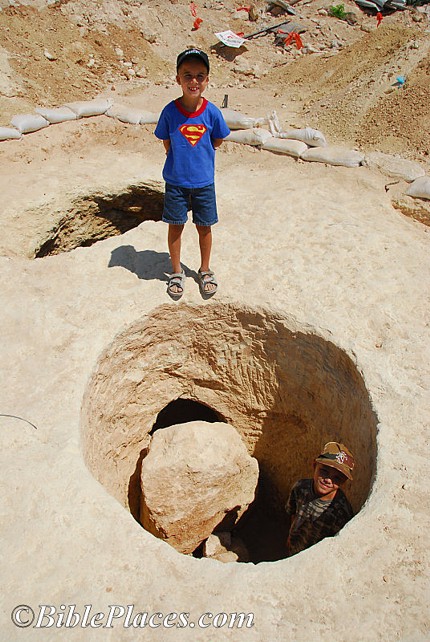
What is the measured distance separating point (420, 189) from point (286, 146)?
6.80 feet

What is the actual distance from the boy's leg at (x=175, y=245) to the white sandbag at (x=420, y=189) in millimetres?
3575

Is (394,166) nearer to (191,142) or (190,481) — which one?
(191,142)

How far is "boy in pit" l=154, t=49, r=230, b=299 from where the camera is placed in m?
3.88

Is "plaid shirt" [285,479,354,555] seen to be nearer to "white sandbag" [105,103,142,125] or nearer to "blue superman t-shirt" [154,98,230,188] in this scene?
"blue superman t-shirt" [154,98,230,188]

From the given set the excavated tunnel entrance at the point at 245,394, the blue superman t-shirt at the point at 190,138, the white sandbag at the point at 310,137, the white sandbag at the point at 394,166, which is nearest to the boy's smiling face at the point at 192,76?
the blue superman t-shirt at the point at 190,138

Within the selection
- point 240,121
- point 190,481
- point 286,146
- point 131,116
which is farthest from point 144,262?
point 131,116

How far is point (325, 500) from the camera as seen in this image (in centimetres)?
389

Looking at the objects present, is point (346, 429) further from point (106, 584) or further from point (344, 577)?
point (106, 584)

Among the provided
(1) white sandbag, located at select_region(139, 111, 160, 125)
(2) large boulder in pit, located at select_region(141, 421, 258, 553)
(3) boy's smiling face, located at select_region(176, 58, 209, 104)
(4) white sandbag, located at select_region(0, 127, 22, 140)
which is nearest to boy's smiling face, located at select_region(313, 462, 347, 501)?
(2) large boulder in pit, located at select_region(141, 421, 258, 553)

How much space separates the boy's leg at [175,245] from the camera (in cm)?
475

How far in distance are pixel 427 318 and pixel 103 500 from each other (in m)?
3.20

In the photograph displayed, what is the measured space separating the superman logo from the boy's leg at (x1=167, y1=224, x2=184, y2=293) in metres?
0.81

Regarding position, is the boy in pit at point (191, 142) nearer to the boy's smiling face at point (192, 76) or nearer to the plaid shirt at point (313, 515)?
the boy's smiling face at point (192, 76)

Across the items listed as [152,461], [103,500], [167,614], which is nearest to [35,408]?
[103,500]
